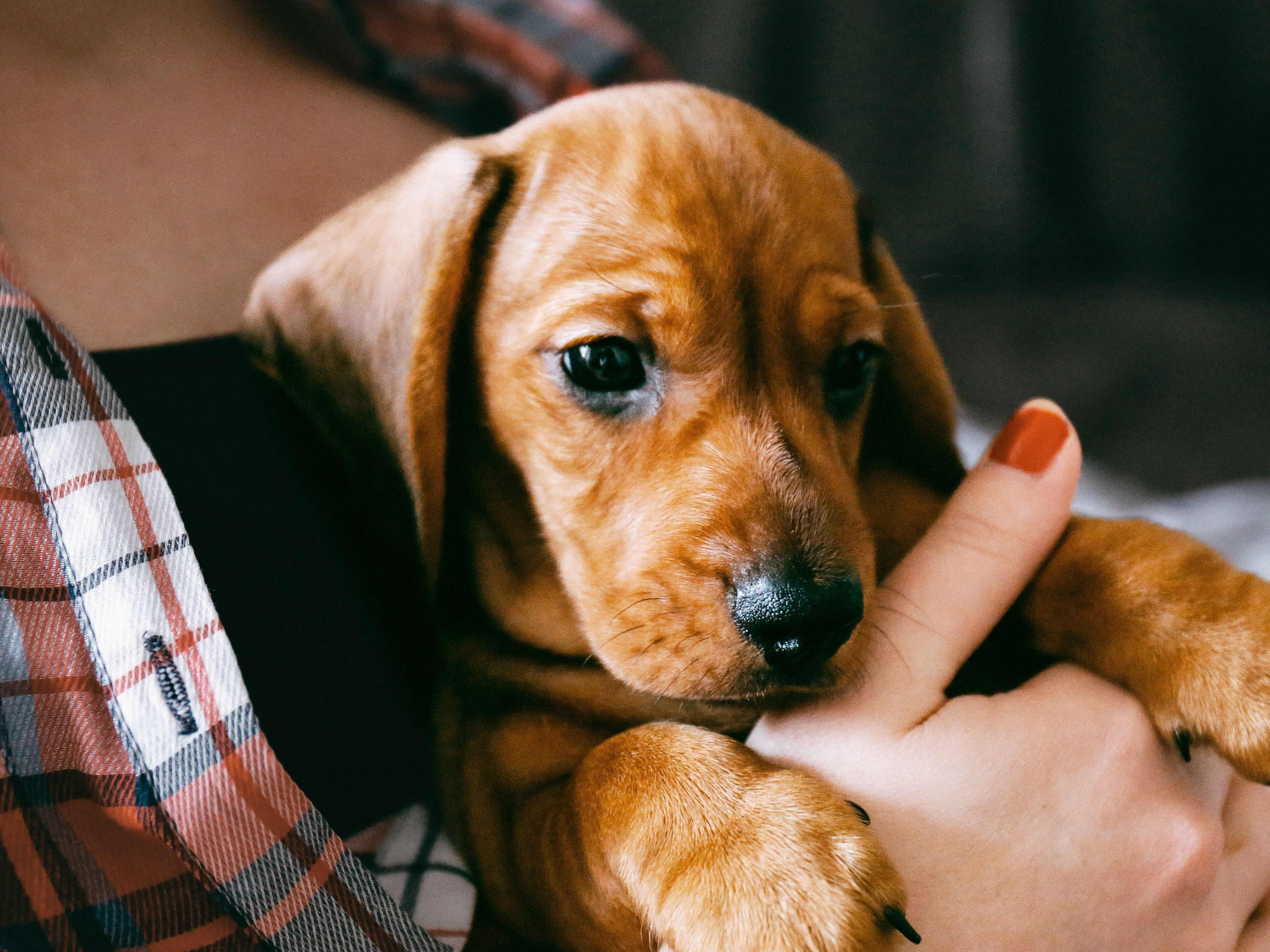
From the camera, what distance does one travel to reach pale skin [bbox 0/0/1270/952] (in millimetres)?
1013

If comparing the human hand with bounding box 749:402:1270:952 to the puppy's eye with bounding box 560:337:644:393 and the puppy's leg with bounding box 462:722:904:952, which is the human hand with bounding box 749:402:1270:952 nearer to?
the puppy's leg with bounding box 462:722:904:952

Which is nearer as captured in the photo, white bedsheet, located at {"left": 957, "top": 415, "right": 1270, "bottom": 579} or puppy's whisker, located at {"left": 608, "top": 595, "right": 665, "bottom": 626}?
puppy's whisker, located at {"left": 608, "top": 595, "right": 665, "bottom": 626}

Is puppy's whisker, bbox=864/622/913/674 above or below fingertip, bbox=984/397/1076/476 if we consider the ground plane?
below

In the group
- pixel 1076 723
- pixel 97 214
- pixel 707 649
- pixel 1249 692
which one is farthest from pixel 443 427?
pixel 1249 692

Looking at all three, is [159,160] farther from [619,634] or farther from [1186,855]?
[1186,855]

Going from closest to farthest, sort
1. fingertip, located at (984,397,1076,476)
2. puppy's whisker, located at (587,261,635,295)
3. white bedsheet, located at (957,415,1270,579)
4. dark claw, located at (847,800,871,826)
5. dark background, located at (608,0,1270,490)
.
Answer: dark claw, located at (847,800,871,826), puppy's whisker, located at (587,261,635,295), fingertip, located at (984,397,1076,476), white bedsheet, located at (957,415,1270,579), dark background, located at (608,0,1270,490)

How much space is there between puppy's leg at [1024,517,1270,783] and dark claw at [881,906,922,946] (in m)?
0.46

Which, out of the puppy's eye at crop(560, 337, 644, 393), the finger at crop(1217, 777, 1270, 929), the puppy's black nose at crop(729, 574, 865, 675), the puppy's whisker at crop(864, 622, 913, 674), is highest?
the puppy's eye at crop(560, 337, 644, 393)

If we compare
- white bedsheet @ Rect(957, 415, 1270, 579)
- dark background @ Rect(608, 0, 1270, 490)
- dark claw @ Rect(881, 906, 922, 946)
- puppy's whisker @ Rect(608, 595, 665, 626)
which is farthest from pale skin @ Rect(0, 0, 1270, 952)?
dark background @ Rect(608, 0, 1270, 490)

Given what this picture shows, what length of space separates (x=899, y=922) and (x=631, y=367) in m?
0.73

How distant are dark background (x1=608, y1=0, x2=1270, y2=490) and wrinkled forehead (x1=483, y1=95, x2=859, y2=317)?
1.50 meters

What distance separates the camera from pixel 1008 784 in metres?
1.03

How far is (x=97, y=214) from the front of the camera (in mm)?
1367

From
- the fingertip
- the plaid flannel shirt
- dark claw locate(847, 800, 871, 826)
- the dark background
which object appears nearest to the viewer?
the plaid flannel shirt
